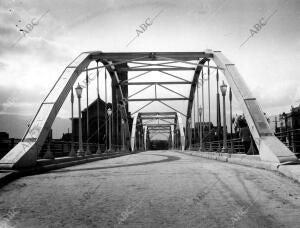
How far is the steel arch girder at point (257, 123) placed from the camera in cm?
873

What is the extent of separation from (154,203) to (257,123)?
23.5ft

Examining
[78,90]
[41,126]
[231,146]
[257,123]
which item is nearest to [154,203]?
[41,126]

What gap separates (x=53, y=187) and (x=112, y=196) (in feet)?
4.97

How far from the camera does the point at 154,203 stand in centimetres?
458

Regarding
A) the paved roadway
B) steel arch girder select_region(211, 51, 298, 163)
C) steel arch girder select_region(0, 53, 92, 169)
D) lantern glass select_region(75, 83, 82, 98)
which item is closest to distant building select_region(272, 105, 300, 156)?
steel arch girder select_region(211, 51, 298, 163)

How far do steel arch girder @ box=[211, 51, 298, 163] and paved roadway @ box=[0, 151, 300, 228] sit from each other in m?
2.24

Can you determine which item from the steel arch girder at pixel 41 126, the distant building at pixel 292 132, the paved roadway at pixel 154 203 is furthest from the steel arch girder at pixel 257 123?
the steel arch girder at pixel 41 126

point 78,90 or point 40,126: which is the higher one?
point 78,90

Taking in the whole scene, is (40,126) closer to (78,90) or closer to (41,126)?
(41,126)

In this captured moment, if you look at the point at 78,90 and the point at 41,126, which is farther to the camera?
the point at 78,90

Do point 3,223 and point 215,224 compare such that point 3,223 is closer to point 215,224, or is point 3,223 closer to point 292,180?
point 215,224

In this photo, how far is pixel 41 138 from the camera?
1009 centimetres

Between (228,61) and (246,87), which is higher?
(228,61)

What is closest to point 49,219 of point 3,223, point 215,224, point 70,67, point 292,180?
point 3,223
